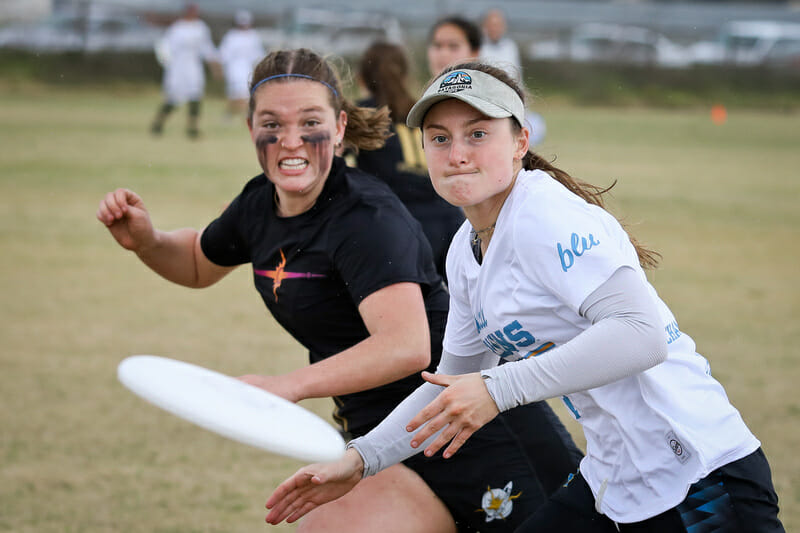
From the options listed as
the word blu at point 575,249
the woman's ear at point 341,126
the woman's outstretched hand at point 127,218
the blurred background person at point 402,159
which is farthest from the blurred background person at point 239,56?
the word blu at point 575,249

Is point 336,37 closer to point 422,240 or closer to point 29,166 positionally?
point 29,166

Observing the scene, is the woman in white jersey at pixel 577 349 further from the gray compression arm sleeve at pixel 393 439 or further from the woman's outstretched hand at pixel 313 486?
the gray compression arm sleeve at pixel 393 439

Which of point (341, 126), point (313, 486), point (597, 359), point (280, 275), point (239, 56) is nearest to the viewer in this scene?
point (597, 359)

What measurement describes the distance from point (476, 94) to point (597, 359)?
754mm

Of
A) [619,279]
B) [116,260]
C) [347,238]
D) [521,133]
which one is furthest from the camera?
[116,260]

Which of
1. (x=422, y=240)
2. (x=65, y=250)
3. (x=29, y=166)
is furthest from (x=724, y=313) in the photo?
(x=29, y=166)

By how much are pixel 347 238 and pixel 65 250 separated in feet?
22.3

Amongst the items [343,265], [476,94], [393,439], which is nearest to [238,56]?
[343,265]

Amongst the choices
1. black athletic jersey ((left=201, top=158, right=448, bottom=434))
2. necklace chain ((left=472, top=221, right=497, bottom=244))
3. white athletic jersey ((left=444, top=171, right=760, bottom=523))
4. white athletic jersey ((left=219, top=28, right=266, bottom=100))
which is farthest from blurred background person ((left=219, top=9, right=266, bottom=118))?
white athletic jersey ((left=444, top=171, right=760, bottom=523))

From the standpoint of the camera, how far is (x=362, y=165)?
209 inches

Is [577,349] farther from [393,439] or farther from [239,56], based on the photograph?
[239,56]

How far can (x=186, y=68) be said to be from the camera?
19.1 meters

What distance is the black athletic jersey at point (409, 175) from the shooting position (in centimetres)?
509

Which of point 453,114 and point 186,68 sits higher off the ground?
point 186,68
